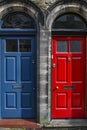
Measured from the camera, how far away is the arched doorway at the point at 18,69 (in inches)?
382

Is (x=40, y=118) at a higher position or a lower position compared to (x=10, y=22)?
lower

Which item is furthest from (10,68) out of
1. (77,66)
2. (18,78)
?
(77,66)

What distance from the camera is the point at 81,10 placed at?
9.48m

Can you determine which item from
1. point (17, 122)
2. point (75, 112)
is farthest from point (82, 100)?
point (17, 122)

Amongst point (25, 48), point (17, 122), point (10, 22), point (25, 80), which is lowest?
point (17, 122)

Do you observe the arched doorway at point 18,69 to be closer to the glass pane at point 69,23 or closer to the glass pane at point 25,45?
the glass pane at point 25,45

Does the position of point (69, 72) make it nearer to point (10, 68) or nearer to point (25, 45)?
point (25, 45)

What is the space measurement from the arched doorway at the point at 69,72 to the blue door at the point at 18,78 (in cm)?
61

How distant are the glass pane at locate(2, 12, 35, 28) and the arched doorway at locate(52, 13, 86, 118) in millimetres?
794

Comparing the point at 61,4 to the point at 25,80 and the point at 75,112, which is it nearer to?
the point at 25,80

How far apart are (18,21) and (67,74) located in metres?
1.99

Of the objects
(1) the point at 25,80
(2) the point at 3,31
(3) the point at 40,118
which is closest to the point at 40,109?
(3) the point at 40,118

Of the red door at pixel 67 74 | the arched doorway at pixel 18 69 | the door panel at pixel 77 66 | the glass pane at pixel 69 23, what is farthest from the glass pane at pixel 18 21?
the door panel at pixel 77 66

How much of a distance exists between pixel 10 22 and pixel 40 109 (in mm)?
2516
